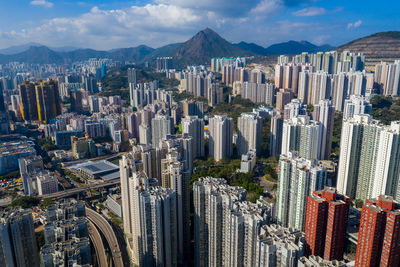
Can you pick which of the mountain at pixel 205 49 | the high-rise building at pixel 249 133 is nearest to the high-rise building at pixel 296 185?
the high-rise building at pixel 249 133

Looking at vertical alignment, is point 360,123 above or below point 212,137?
above

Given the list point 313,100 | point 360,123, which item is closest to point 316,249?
point 360,123

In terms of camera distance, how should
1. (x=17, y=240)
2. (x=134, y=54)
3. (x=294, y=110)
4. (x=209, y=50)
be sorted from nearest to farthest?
1. (x=17, y=240)
2. (x=294, y=110)
3. (x=209, y=50)
4. (x=134, y=54)

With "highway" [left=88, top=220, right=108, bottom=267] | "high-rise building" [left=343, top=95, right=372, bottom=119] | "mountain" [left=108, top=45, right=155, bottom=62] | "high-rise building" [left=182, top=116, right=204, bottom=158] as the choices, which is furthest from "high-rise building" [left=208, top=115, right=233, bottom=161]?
"mountain" [left=108, top=45, right=155, bottom=62]

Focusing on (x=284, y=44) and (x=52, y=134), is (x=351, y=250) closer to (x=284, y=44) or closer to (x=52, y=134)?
(x=52, y=134)

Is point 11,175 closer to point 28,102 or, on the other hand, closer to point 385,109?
point 28,102

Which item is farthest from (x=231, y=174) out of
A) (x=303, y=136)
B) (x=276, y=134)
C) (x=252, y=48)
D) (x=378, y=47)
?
(x=252, y=48)

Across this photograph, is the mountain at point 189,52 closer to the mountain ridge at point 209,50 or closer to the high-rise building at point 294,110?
the mountain ridge at point 209,50
